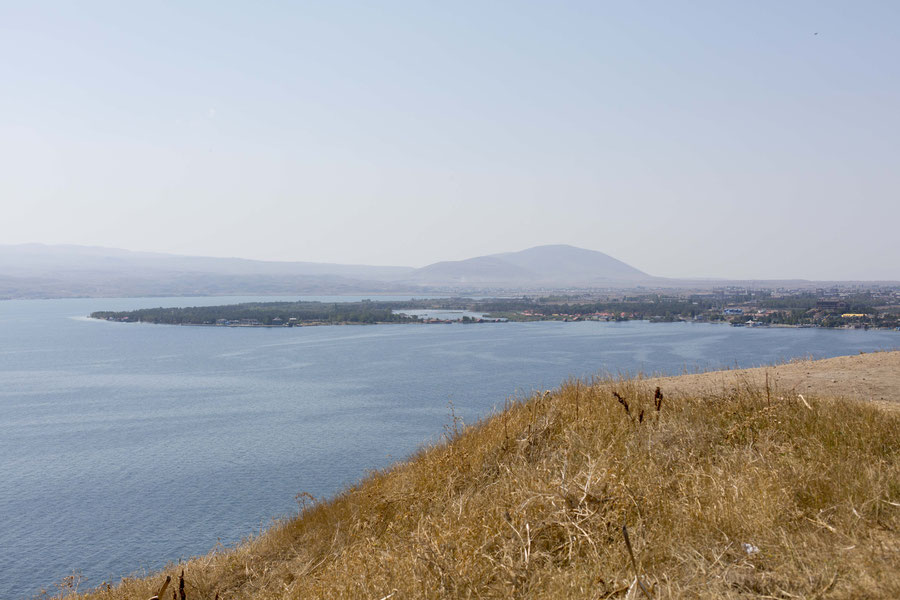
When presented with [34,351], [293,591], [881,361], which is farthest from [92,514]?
[34,351]

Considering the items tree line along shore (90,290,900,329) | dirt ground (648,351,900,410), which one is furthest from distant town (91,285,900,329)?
dirt ground (648,351,900,410)

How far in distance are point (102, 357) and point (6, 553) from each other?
186 feet

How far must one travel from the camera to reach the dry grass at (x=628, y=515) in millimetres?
3967

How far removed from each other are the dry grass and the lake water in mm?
3207

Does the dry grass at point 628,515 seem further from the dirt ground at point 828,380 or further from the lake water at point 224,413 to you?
the lake water at point 224,413

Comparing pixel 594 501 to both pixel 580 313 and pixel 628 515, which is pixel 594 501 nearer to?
pixel 628 515

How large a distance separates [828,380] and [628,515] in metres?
7.28

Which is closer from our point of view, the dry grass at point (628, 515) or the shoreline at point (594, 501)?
the dry grass at point (628, 515)

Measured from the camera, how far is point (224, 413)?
132 feet

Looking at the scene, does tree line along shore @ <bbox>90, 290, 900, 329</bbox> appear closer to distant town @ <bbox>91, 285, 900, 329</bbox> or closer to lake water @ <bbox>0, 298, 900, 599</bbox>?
distant town @ <bbox>91, 285, 900, 329</bbox>

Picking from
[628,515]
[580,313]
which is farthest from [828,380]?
[580,313]

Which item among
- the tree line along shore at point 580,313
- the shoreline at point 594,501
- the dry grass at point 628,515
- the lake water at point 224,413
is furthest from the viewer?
the tree line along shore at point 580,313

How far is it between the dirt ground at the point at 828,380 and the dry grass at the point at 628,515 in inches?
55.2

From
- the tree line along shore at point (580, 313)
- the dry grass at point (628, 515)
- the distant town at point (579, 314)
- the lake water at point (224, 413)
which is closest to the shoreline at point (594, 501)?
the dry grass at point (628, 515)
